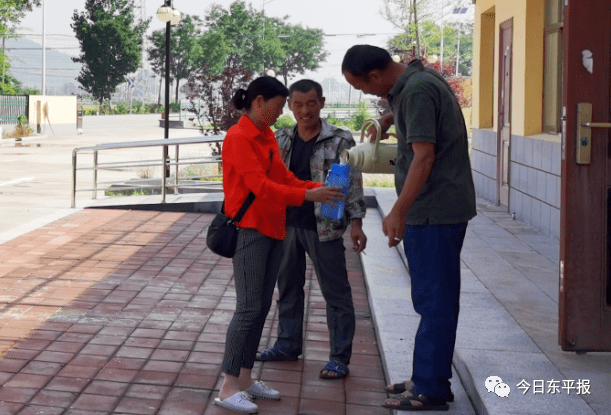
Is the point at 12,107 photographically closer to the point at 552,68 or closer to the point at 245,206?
the point at 552,68

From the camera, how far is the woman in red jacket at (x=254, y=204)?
3.90 m

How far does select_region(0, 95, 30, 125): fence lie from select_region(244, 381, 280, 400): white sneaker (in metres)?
35.6

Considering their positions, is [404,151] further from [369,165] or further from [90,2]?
[90,2]

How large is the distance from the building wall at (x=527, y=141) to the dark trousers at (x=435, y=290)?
16.5 ft

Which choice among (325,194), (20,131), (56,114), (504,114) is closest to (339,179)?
(325,194)

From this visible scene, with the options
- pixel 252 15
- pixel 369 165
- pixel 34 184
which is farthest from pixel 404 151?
pixel 252 15

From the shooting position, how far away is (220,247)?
3.97 meters

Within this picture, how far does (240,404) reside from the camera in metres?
4.09

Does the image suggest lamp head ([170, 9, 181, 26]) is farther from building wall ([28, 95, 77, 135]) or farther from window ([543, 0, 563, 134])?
building wall ([28, 95, 77, 135])

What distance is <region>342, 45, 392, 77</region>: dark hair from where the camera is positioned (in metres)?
3.65

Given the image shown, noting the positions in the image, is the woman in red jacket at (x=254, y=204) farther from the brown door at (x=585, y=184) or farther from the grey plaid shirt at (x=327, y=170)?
the brown door at (x=585, y=184)

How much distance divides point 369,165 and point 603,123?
3.93 feet

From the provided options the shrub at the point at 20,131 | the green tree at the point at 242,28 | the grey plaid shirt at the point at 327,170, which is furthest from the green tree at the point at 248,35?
the grey plaid shirt at the point at 327,170

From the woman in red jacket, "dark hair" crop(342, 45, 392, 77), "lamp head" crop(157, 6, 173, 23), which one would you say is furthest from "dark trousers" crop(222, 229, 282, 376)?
"lamp head" crop(157, 6, 173, 23)
